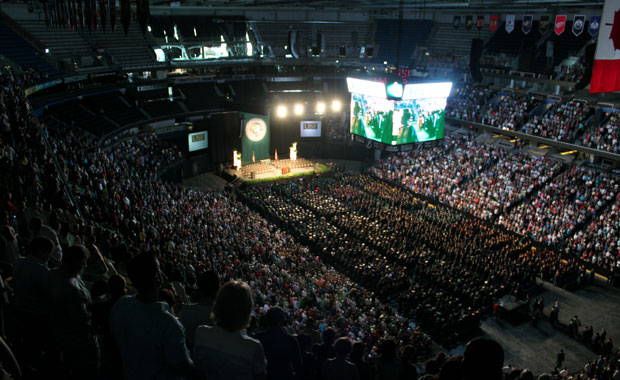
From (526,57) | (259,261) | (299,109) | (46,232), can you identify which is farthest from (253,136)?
(46,232)

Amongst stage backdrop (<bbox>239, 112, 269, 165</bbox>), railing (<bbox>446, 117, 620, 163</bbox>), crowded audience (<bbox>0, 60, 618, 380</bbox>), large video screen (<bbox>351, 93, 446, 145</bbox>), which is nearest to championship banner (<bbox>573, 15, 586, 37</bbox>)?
railing (<bbox>446, 117, 620, 163</bbox>)

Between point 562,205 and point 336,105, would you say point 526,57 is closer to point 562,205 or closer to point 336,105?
point 562,205

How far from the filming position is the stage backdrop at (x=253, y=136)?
42.8 m

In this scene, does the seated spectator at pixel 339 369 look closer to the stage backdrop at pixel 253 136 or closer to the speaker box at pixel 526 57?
the stage backdrop at pixel 253 136

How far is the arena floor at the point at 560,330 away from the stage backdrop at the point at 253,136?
1048 inches

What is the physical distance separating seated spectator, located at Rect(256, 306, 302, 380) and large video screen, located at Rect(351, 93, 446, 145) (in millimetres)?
28444

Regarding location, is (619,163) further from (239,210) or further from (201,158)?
(201,158)

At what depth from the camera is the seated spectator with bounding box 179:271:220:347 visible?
5043 millimetres

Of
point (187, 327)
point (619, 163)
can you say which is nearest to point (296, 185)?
point (619, 163)

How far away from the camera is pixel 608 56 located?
34.0 feet

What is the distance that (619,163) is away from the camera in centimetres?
3269

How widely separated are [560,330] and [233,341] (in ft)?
71.8

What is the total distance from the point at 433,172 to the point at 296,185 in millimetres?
11246

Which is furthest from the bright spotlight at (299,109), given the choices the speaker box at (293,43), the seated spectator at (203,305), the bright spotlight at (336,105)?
the seated spectator at (203,305)
